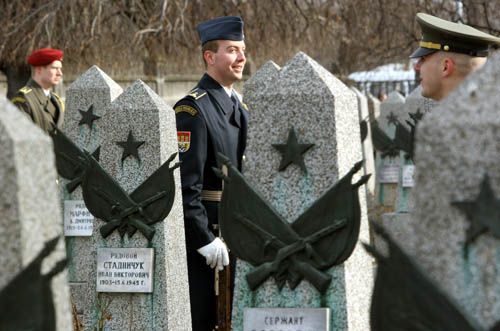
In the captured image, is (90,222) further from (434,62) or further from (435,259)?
(435,259)

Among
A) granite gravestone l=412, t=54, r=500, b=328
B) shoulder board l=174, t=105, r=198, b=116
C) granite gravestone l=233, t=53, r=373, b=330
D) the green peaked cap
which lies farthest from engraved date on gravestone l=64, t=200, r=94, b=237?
granite gravestone l=412, t=54, r=500, b=328

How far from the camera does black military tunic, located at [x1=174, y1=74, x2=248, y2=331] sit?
6668 mm

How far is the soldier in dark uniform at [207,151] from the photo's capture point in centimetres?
665

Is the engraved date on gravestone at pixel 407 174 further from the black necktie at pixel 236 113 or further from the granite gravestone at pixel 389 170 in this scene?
the black necktie at pixel 236 113

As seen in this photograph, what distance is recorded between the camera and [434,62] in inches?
229

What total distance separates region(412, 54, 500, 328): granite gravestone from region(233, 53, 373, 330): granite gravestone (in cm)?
223

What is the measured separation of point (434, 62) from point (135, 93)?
1.80 m

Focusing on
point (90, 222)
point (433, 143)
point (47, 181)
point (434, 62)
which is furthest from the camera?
point (90, 222)

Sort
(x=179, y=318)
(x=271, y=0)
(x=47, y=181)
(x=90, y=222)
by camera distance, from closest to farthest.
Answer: (x=47, y=181) → (x=179, y=318) → (x=90, y=222) → (x=271, y=0)

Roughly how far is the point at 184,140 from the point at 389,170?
10.4 metres

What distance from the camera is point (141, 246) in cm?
679

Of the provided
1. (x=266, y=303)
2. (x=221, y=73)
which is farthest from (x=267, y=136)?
(x=221, y=73)

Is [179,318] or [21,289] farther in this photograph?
[179,318]

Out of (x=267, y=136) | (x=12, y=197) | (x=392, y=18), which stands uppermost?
(x=392, y=18)
